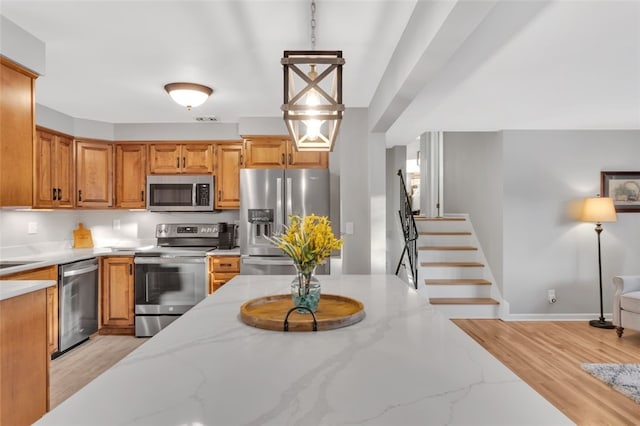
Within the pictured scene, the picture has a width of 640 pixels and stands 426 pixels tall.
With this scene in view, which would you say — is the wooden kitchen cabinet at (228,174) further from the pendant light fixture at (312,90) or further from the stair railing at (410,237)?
the pendant light fixture at (312,90)

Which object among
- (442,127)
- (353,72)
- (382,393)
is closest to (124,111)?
(353,72)

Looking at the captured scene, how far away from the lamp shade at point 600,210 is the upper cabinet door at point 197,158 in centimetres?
452

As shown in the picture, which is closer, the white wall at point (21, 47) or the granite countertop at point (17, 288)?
the granite countertop at point (17, 288)

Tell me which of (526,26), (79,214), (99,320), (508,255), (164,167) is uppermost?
(526,26)

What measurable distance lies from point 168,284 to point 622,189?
18.4ft

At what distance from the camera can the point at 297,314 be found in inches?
60.3

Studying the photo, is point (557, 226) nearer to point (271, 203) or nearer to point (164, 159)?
point (271, 203)

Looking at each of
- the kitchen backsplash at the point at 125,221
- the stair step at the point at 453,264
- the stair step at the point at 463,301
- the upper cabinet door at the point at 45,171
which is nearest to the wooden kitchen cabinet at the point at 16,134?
the upper cabinet door at the point at 45,171

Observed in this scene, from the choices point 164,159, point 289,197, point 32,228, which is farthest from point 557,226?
point 32,228

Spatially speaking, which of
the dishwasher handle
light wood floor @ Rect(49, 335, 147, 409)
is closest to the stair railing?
light wood floor @ Rect(49, 335, 147, 409)

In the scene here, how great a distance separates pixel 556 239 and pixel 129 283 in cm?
513

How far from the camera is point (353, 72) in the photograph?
9.38ft

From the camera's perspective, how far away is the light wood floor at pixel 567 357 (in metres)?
2.58

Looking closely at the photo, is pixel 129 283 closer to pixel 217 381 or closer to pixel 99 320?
pixel 99 320
